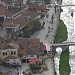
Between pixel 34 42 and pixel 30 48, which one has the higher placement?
pixel 34 42

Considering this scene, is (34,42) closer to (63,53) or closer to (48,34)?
(63,53)

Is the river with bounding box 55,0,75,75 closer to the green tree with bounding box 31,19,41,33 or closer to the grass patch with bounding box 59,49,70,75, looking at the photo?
the grass patch with bounding box 59,49,70,75

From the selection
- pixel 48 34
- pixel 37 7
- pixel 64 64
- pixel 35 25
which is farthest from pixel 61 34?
pixel 37 7

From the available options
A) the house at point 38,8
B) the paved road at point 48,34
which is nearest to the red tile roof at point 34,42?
the paved road at point 48,34

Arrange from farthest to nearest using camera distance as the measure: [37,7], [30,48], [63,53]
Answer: [37,7], [63,53], [30,48]

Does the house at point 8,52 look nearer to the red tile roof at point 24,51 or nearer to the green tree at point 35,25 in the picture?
the red tile roof at point 24,51

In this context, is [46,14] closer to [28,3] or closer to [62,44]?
[28,3]

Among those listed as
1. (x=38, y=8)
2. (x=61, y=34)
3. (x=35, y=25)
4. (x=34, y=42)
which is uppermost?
(x=38, y=8)

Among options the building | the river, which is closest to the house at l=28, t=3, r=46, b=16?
the river

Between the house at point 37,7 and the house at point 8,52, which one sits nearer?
the house at point 8,52
